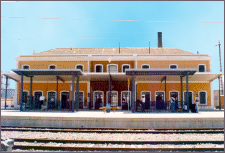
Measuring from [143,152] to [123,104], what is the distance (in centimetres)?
1571

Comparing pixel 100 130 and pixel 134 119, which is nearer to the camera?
pixel 100 130

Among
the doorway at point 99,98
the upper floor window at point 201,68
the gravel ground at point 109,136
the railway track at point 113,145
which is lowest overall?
the gravel ground at point 109,136

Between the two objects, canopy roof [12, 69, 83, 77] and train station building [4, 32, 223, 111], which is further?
train station building [4, 32, 223, 111]

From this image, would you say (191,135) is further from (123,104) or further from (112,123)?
(123,104)

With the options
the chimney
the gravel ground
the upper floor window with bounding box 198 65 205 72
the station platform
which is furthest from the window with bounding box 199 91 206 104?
the gravel ground

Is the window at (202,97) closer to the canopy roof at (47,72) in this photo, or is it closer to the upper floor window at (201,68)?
the upper floor window at (201,68)

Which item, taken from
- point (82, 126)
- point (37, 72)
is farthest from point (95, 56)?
point (82, 126)

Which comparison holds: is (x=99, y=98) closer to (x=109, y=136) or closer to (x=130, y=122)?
(x=130, y=122)

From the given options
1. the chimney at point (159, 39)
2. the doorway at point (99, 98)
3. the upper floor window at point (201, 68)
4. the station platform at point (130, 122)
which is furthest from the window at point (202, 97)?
the station platform at point (130, 122)

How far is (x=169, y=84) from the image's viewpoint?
22078mm

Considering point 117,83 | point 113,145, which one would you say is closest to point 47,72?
point 117,83

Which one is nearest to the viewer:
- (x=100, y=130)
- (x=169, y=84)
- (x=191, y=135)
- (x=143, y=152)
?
(x=143, y=152)

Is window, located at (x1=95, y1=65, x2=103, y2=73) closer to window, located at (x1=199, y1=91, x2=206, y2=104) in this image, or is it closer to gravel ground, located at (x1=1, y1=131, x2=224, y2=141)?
window, located at (x1=199, y1=91, x2=206, y2=104)

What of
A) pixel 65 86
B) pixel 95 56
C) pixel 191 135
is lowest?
pixel 191 135
